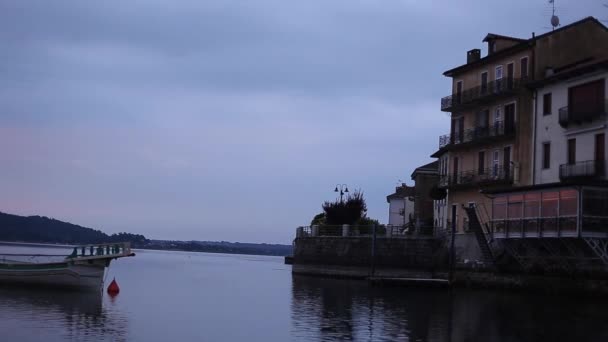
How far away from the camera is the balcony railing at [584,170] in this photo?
45.8 metres

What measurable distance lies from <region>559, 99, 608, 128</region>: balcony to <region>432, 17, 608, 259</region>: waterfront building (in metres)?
1.37

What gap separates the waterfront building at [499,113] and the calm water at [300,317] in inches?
403

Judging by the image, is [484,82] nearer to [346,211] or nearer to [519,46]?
[519,46]

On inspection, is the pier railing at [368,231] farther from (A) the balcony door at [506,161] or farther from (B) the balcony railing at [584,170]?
(B) the balcony railing at [584,170]

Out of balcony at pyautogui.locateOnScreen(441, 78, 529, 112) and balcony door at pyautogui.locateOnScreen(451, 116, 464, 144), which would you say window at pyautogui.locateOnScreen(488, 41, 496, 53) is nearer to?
balcony at pyautogui.locateOnScreen(441, 78, 529, 112)

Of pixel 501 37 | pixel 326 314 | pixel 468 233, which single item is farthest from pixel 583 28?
pixel 326 314

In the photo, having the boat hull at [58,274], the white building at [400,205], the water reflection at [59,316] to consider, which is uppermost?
the white building at [400,205]

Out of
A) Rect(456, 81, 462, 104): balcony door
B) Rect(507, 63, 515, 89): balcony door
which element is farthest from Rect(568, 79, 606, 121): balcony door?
Rect(456, 81, 462, 104): balcony door

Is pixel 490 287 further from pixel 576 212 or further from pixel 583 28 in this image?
pixel 583 28

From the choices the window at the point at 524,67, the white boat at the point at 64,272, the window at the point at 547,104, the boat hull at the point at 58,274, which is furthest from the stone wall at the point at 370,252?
the boat hull at the point at 58,274

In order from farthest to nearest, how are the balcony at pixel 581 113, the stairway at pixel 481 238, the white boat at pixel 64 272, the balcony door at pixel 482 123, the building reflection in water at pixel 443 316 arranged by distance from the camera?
the balcony door at pixel 482 123
the stairway at pixel 481 238
the balcony at pixel 581 113
the white boat at pixel 64 272
the building reflection in water at pixel 443 316

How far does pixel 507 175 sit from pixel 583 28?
11.3m

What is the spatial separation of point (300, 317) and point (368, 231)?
34851mm

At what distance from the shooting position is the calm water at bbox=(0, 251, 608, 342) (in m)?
27.8
